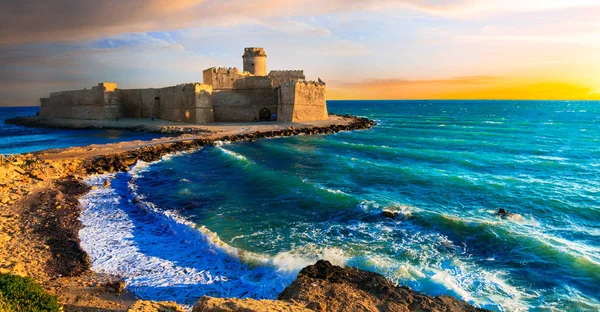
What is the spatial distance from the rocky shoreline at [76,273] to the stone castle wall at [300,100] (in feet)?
77.4

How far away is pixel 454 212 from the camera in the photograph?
11.5 meters

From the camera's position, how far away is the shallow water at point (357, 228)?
7188 mm

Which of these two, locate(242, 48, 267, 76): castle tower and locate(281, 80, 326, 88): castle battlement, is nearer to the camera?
locate(281, 80, 326, 88): castle battlement

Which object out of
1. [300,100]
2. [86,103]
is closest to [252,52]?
[300,100]

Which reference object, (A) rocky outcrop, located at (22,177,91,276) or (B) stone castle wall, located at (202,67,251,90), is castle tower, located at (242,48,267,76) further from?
(A) rocky outcrop, located at (22,177,91,276)

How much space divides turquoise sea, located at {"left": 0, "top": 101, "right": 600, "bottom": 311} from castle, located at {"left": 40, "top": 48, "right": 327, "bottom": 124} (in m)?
17.3

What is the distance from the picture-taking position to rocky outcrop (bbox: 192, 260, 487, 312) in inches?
212

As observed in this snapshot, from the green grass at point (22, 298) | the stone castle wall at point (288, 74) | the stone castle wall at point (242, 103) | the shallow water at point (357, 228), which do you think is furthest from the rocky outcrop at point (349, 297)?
the stone castle wall at point (288, 74)

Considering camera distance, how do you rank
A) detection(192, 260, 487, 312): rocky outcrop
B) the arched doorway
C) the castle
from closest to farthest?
detection(192, 260, 487, 312): rocky outcrop → the castle → the arched doorway

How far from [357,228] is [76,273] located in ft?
22.3

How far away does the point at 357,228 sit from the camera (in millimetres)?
10039

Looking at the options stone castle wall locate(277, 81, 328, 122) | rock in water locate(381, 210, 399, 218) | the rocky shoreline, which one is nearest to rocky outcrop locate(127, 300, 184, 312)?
the rocky shoreline

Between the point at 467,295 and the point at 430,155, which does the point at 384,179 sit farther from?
the point at 467,295

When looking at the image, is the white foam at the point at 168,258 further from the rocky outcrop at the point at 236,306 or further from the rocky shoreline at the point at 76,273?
the rocky outcrop at the point at 236,306
